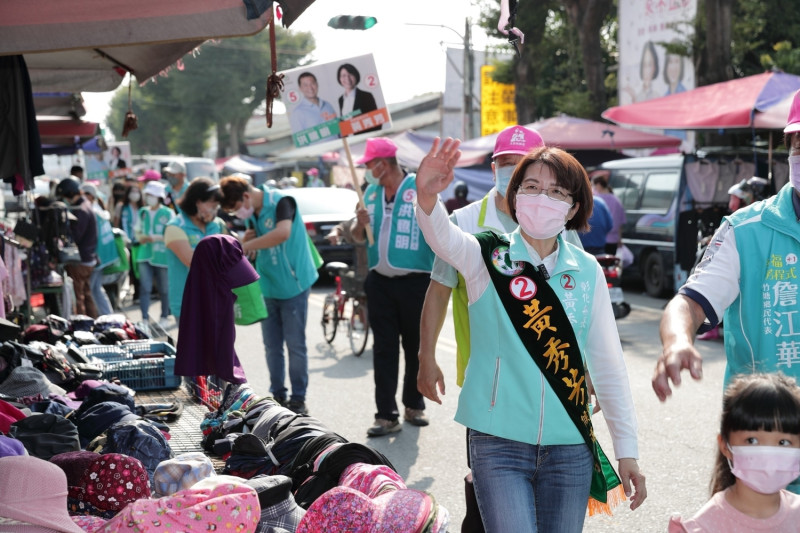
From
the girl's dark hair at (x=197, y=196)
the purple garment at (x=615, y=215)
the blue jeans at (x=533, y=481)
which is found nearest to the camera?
the blue jeans at (x=533, y=481)

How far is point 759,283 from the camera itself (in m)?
3.05

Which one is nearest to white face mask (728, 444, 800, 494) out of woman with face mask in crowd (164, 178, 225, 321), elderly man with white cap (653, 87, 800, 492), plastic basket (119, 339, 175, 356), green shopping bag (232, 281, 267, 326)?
elderly man with white cap (653, 87, 800, 492)

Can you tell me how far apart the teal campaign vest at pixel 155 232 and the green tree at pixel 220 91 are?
6422 cm

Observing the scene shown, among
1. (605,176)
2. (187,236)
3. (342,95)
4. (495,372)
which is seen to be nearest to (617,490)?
(495,372)

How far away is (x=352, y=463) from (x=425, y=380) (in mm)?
482

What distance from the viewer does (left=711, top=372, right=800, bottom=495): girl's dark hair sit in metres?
2.61

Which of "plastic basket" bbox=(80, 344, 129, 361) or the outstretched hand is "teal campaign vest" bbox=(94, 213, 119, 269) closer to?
"plastic basket" bbox=(80, 344, 129, 361)

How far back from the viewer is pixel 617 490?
11.3 feet

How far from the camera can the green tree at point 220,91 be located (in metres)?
79.2

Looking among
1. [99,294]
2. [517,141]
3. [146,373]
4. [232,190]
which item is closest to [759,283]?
[517,141]

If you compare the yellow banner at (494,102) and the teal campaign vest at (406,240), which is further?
the yellow banner at (494,102)

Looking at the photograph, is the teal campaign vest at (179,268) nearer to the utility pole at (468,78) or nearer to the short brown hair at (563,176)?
the short brown hair at (563,176)

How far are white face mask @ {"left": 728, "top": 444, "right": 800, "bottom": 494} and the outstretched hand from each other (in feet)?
3.90

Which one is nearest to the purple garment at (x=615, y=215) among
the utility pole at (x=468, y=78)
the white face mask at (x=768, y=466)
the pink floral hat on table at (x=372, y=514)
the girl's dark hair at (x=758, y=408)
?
the pink floral hat on table at (x=372, y=514)
